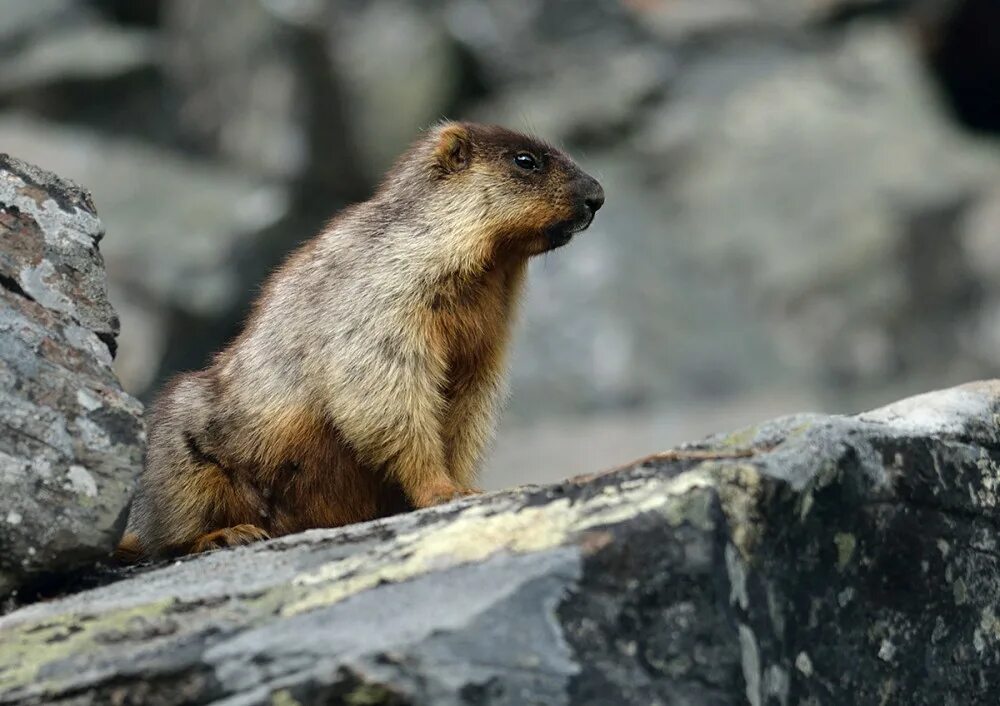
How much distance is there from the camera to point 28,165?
632 centimetres

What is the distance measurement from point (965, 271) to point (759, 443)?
1327 centimetres

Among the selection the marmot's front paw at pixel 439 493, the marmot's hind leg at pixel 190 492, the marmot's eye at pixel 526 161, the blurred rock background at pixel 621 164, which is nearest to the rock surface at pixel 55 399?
the marmot's hind leg at pixel 190 492

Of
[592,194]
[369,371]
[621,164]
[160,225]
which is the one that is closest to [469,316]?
[369,371]

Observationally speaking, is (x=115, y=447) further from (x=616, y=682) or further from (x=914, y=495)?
(x=914, y=495)

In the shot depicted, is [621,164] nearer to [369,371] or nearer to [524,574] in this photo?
[369,371]

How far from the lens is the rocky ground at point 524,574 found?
14.5ft

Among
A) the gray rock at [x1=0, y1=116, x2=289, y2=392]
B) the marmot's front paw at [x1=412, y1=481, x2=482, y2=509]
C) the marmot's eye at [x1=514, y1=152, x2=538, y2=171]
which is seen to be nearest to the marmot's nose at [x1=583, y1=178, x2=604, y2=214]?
the marmot's eye at [x1=514, y1=152, x2=538, y2=171]

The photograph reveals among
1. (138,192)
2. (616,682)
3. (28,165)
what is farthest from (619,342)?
(616,682)

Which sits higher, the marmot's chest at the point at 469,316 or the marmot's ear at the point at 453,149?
the marmot's ear at the point at 453,149

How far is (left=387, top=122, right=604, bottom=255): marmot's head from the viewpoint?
7.39 metres

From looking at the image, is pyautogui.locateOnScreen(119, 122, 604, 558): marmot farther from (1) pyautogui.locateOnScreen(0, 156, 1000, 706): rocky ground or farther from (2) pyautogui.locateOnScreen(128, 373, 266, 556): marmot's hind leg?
(1) pyautogui.locateOnScreen(0, 156, 1000, 706): rocky ground

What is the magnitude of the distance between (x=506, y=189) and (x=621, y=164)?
12330 millimetres

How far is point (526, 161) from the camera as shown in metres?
7.60

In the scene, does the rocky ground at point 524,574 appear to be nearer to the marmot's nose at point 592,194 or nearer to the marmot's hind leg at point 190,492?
the marmot's hind leg at point 190,492
